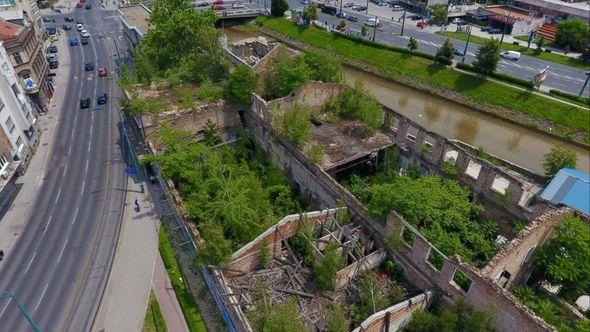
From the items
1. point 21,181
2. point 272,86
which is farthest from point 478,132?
point 21,181

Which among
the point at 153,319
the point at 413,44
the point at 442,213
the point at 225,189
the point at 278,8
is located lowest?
the point at 153,319

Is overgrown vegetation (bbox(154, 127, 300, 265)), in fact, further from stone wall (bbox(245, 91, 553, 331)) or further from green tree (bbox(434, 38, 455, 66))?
green tree (bbox(434, 38, 455, 66))

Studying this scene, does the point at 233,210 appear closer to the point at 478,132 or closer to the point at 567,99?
the point at 478,132

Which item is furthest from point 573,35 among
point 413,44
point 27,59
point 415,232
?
point 27,59

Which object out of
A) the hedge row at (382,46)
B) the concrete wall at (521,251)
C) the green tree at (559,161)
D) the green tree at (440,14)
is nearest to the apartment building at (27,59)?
the hedge row at (382,46)

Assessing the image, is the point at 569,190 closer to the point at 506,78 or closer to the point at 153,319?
the point at 506,78

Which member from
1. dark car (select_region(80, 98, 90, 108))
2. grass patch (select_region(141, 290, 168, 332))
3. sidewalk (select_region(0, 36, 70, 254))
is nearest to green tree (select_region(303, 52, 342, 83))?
grass patch (select_region(141, 290, 168, 332))
